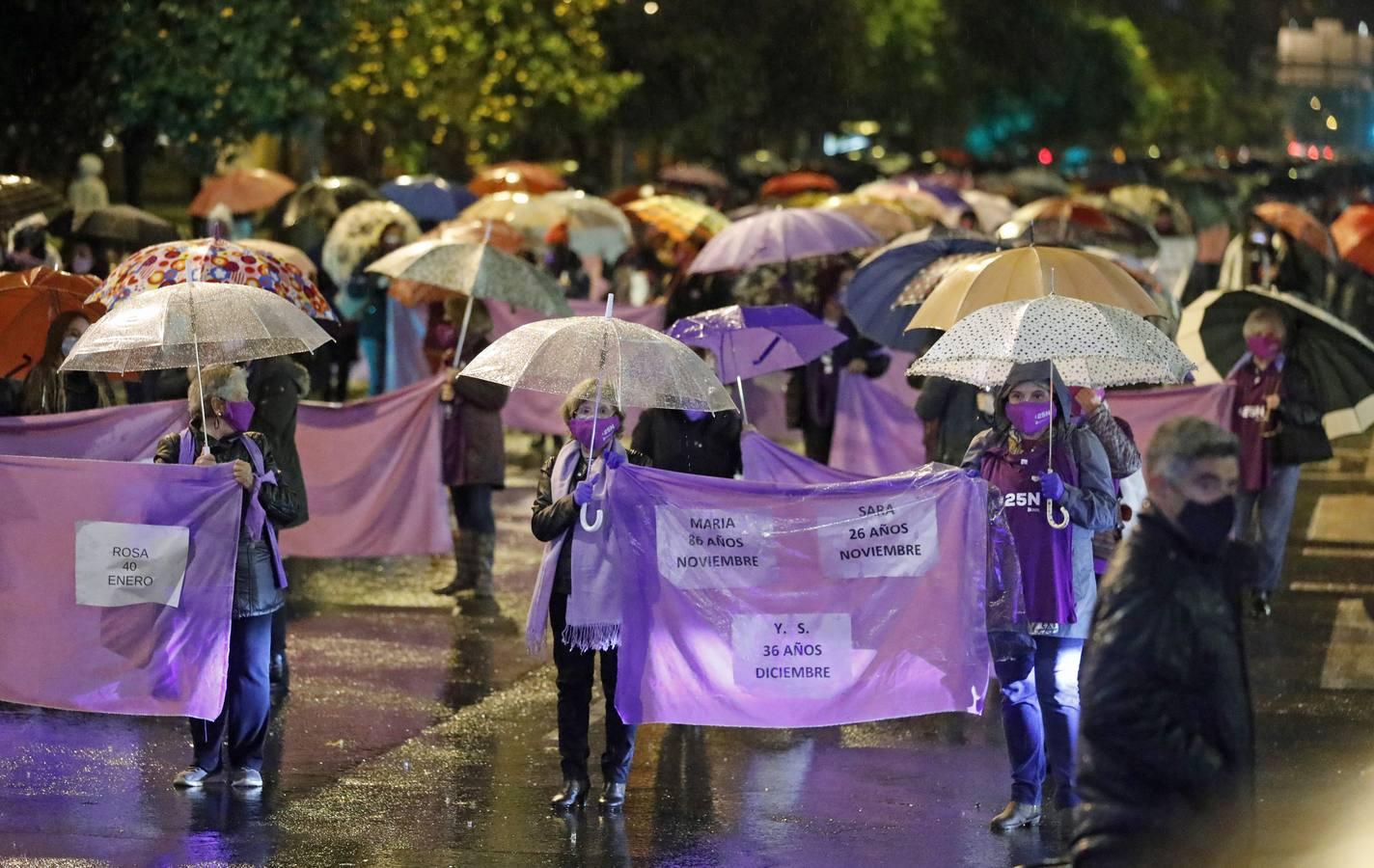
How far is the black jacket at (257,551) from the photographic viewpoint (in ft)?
29.4

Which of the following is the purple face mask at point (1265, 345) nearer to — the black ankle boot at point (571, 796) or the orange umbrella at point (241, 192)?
the black ankle boot at point (571, 796)

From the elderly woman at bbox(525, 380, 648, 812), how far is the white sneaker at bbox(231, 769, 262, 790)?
116 cm

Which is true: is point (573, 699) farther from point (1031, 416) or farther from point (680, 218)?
point (680, 218)

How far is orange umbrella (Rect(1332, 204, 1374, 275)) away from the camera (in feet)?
73.7

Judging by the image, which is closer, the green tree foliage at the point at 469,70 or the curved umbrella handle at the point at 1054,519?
the curved umbrella handle at the point at 1054,519

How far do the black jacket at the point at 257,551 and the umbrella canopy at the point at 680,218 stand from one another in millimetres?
13950

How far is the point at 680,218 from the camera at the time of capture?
2312 centimetres

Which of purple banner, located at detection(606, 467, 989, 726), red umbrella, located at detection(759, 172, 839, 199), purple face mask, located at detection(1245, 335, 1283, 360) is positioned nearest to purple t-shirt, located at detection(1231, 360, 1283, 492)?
purple face mask, located at detection(1245, 335, 1283, 360)

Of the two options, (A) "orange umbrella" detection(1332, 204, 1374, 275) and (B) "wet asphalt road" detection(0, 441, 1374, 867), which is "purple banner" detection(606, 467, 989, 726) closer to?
(B) "wet asphalt road" detection(0, 441, 1374, 867)

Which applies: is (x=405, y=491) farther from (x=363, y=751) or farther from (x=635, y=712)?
(x=635, y=712)

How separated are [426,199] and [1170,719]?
20084mm

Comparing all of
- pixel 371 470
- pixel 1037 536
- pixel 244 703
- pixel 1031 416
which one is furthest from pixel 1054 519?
pixel 371 470

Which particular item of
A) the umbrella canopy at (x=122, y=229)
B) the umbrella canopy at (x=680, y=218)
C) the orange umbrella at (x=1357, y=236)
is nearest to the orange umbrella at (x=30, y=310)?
the umbrella canopy at (x=122, y=229)

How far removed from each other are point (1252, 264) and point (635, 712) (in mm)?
13849
